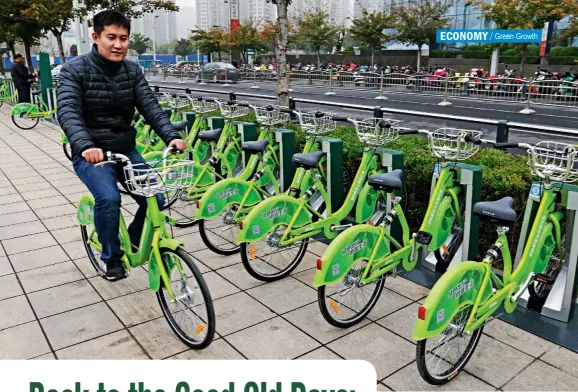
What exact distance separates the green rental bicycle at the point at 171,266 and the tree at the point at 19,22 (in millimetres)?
16463

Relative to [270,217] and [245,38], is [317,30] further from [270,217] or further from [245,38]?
[270,217]

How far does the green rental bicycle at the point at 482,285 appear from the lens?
2852 mm

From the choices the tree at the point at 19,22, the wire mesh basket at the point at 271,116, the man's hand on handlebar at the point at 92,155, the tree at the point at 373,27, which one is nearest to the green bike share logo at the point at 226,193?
the wire mesh basket at the point at 271,116

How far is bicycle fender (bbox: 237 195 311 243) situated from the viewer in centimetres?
411

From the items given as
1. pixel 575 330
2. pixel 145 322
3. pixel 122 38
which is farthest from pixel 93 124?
pixel 575 330

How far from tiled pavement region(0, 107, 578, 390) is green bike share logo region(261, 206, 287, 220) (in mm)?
581

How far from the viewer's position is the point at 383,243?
143 inches

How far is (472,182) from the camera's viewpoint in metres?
4.05

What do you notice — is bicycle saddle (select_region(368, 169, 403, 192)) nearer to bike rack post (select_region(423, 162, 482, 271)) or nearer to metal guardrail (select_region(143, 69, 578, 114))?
bike rack post (select_region(423, 162, 482, 271))

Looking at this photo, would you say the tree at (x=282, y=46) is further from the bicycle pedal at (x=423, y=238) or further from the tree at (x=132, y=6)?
the tree at (x=132, y=6)

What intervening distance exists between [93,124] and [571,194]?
10.8 ft

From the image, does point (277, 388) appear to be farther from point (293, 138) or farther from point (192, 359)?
point (293, 138)

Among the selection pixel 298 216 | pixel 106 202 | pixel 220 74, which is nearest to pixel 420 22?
pixel 220 74

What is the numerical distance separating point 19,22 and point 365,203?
1892cm
